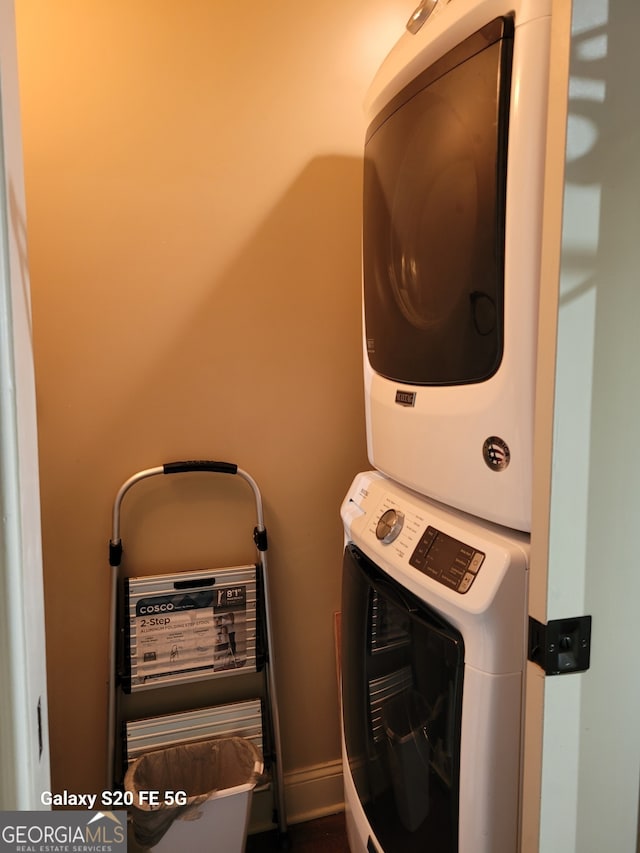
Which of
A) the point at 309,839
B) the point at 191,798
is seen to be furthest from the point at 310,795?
the point at 191,798

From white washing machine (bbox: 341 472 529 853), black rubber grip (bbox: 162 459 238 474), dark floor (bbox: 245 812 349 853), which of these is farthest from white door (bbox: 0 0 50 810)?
dark floor (bbox: 245 812 349 853)

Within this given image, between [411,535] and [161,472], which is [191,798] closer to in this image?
[161,472]

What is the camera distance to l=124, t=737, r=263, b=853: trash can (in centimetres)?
133

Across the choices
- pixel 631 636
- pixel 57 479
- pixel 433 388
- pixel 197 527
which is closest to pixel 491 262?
pixel 433 388

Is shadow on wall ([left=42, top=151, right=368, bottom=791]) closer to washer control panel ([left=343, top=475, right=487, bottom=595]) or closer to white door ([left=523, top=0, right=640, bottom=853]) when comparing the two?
washer control panel ([left=343, top=475, right=487, bottom=595])

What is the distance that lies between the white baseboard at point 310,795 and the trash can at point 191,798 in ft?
0.68

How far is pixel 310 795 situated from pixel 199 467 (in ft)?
3.61

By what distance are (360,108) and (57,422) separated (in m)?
1.21

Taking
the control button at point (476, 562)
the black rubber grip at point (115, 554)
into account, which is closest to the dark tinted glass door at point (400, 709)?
the control button at point (476, 562)

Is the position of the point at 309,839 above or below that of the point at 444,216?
below

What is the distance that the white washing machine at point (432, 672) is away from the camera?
2.70 ft

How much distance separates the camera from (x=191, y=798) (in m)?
1.34

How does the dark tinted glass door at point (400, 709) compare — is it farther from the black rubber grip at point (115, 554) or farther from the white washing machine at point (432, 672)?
the black rubber grip at point (115, 554)

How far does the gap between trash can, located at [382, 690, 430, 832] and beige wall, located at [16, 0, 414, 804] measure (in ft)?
1.99
